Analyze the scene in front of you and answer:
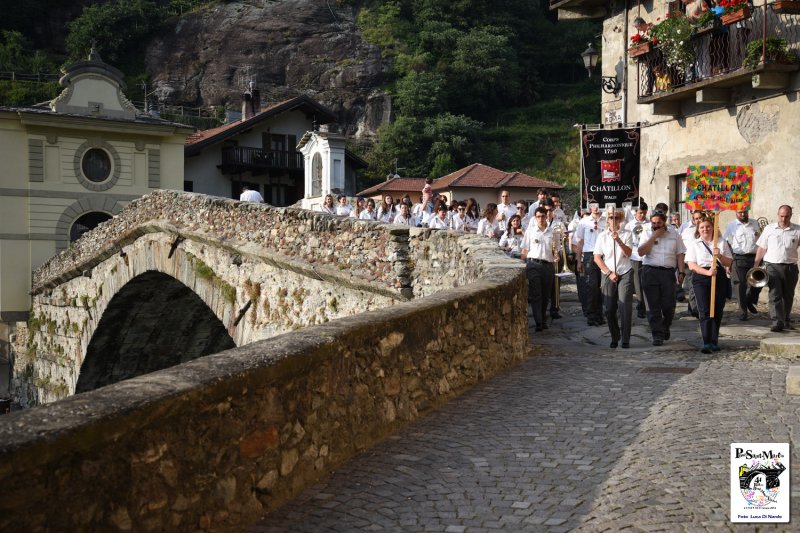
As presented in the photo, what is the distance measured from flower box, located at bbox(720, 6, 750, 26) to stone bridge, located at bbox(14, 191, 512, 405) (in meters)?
6.96

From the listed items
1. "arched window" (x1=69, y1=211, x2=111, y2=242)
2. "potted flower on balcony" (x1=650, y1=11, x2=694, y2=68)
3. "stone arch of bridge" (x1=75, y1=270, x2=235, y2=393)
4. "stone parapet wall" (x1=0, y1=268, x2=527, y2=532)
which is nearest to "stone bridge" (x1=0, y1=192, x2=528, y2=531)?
"stone parapet wall" (x1=0, y1=268, x2=527, y2=532)

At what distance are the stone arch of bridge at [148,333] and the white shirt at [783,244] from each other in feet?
42.6

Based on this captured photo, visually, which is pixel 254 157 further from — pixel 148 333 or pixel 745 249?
pixel 745 249

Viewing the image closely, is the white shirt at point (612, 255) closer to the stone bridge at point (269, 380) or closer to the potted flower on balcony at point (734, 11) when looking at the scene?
the stone bridge at point (269, 380)


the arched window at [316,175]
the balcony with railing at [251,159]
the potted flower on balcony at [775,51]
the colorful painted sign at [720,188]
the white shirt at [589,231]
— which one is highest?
the balcony with railing at [251,159]

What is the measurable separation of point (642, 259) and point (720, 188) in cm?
129

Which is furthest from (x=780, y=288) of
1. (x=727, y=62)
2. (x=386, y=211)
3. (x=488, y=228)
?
(x=386, y=211)

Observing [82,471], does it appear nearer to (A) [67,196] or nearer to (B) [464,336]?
(B) [464,336]

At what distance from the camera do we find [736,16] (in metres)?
14.2

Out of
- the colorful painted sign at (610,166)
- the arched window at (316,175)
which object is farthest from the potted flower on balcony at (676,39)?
the arched window at (316,175)

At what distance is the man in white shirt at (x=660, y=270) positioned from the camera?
1004 centimetres

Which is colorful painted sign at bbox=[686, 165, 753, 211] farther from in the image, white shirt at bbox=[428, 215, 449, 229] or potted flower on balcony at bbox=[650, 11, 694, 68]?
potted flower on balcony at bbox=[650, 11, 694, 68]

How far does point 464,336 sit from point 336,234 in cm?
568

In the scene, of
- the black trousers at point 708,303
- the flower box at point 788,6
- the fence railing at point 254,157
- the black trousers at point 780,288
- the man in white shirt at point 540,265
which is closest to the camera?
the black trousers at point 708,303
